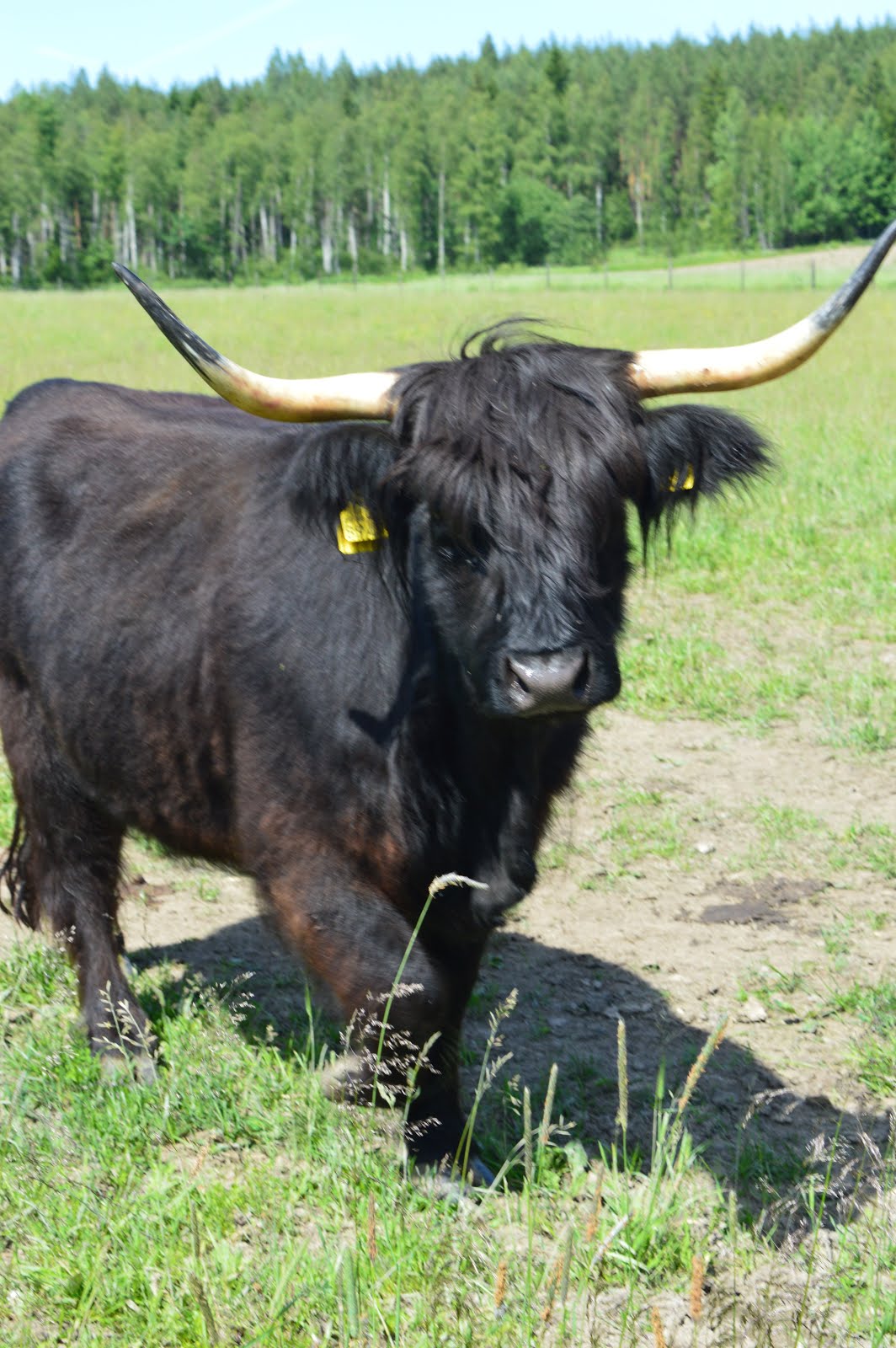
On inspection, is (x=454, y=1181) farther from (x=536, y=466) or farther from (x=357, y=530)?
(x=536, y=466)

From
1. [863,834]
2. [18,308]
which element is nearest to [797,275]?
[18,308]

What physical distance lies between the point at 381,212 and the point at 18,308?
63951mm

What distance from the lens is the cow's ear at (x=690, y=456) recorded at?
3.04 metres

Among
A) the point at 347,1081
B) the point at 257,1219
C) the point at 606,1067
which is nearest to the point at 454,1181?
the point at 347,1081

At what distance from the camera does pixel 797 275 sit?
50.9 m

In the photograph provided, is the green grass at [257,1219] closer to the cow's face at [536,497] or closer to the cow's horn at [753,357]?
the cow's face at [536,497]

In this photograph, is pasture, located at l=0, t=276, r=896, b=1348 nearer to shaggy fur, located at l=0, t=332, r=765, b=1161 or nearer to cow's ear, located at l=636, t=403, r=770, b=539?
cow's ear, located at l=636, t=403, r=770, b=539

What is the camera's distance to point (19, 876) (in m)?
4.22

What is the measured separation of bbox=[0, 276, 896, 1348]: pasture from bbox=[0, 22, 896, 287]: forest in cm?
8157

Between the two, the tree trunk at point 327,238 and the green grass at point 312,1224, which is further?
the tree trunk at point 327,238

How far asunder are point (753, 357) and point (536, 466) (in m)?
0.59

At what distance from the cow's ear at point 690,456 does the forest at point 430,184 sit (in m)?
83.7

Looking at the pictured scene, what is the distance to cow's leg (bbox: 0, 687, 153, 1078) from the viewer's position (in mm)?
3885

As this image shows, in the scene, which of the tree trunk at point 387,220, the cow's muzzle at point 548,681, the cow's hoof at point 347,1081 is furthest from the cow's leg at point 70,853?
the tree trunk at point 387,220
